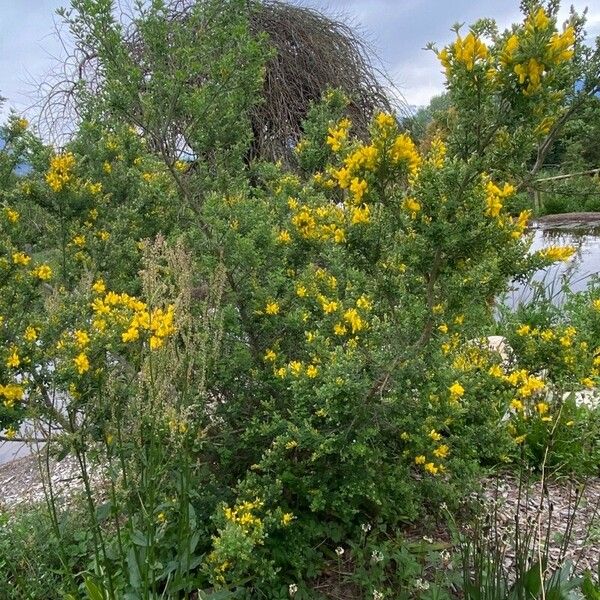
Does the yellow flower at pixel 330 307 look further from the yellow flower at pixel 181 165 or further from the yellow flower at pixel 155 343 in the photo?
the yellow flower at pixel 181 165

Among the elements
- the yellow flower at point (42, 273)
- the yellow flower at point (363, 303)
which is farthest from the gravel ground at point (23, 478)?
the yellow flower at point (363, 303)

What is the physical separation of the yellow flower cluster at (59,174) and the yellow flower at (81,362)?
1.11 meters

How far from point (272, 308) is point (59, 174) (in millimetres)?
1220

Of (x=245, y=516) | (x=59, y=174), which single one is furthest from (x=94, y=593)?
(x=59, y=174)

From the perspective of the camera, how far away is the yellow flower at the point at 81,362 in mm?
1727

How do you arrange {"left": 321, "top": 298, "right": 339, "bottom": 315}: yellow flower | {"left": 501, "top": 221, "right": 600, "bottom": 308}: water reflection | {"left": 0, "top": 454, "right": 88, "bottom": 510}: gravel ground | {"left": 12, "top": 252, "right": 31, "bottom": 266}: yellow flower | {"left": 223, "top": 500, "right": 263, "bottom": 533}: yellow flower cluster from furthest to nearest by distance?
1. {"left": 501, "top": 221, "right": 600, "bottom": 308}: water reflection
2. {"left": 0, "top": 454, "right": 88, "bottom": 510}: gravel ground
3. {"left": 12, "top": 252, "right": 31, "bottom": 266}: yellow flower
4. {"left": 321, "top": 298, "right": 339, "bottom": 315}: yellow flower
5. {"left": 223, "top": 500, "right": 263, "bottom": 533}: yellow flower cluster

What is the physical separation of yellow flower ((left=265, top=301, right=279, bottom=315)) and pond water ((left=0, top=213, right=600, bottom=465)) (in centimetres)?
315

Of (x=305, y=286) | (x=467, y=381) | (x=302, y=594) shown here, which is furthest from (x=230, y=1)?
(x=302, y=594)

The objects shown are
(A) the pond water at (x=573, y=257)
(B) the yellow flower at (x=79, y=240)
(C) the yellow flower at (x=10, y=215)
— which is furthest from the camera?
(A) the pond water at (x=573, y=257)

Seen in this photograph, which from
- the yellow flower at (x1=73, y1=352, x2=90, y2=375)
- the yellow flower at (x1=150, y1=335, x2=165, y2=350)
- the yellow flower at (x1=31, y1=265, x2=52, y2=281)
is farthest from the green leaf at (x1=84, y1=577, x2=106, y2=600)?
the yellow flower at (x1=31, y1=265, x2=52, y2=281)

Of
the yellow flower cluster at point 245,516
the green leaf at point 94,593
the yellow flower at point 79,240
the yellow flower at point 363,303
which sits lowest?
the green leaf at point 94,593

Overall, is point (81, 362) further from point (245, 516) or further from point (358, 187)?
point (358, 187)

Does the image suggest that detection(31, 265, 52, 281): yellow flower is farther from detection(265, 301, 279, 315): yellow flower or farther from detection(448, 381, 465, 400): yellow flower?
detection(448, 381, 465, 400): yellow flower

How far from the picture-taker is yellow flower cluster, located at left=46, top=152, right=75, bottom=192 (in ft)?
8.34
